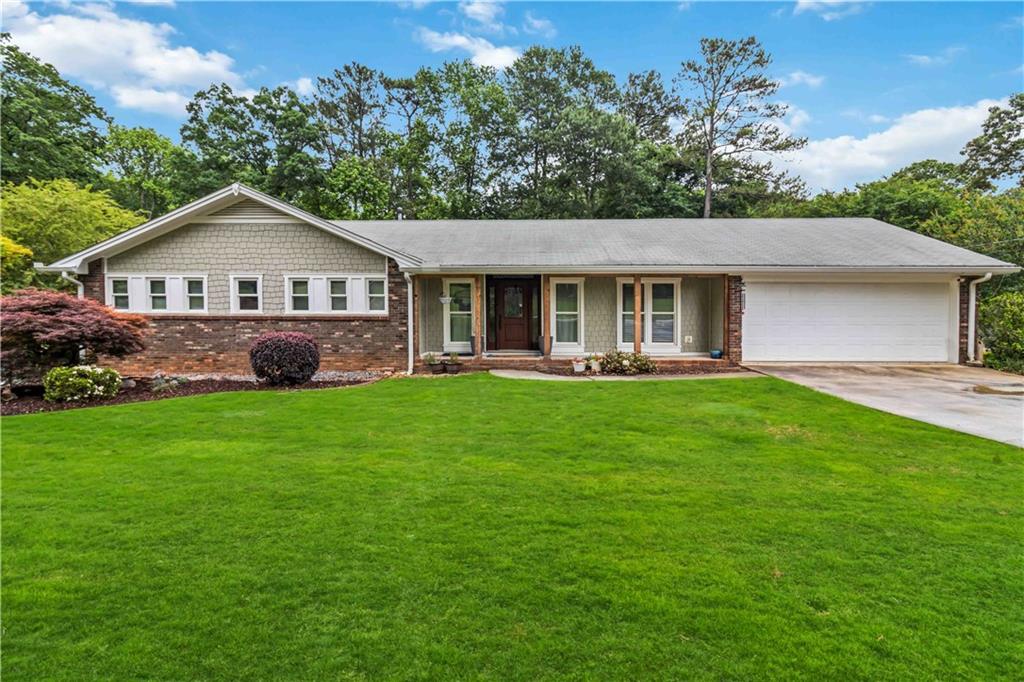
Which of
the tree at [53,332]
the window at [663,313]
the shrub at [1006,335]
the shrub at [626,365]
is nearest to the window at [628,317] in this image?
the window at [663,313]

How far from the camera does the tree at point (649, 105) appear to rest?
109 ft

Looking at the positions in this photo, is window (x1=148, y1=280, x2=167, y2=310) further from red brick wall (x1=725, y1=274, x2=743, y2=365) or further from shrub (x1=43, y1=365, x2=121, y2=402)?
red brick wall (x1=725, y1=274, x2=743, y2=365)

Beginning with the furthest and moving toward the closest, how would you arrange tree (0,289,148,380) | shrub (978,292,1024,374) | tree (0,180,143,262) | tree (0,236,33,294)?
tree (0,180,143,262)
tree (0,236,33,294)
shrub (978,292,1024,374)
tree (0,289,148,380)

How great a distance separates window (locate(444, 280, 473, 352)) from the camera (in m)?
14.9

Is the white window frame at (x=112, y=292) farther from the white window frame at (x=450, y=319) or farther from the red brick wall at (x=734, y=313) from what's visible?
the red brick wall at (x=734, y=313)

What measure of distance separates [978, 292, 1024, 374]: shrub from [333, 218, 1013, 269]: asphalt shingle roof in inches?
42.1

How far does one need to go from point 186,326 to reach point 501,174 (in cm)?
2164

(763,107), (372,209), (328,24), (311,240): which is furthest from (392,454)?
(763,107)

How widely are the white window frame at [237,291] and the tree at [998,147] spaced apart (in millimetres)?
38642

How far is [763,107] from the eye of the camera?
98.4 feet

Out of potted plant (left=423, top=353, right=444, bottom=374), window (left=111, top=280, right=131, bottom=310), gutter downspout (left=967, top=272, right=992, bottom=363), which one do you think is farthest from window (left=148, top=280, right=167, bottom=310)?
gutter downspout (left=967, top=272, right=992, bottom=363)

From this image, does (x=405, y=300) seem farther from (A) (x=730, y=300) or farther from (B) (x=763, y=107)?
(B) (x=763, y=107)

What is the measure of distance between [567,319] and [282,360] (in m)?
7.46

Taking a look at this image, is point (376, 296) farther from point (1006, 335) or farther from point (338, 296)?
point (1006, 335)
